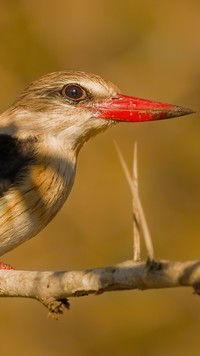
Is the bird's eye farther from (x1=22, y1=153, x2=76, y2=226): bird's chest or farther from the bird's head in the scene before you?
(x1=22, y1=153, x2=76, y2=226): bird's chest

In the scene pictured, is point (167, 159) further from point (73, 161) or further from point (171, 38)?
point (73, 161)

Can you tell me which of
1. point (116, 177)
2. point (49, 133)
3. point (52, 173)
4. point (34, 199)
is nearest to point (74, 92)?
point (49, 133)

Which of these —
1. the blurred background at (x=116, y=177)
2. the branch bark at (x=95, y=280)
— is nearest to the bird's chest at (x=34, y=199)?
the branch bark at (x=95, y=280)

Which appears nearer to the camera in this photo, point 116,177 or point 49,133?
point 49,133

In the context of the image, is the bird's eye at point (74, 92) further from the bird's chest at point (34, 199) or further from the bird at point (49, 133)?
the bird's chest at point (34, 199)

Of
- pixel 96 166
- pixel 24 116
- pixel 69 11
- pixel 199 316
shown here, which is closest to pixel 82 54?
pixel 69 11

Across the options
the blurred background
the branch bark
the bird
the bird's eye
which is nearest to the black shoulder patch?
the bird

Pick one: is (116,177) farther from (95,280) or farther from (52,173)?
(95,280)
